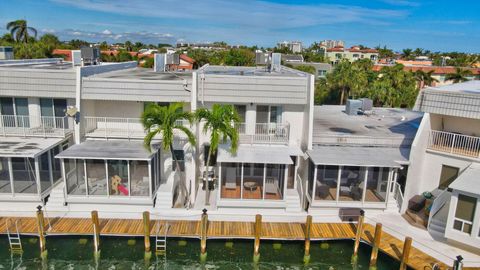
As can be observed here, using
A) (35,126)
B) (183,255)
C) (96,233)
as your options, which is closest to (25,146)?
(35,126)

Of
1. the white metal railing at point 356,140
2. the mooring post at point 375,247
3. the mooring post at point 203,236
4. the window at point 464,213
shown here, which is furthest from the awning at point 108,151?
the window at point 464,213

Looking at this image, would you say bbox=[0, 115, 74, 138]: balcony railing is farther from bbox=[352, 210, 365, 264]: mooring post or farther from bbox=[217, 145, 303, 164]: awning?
bbox=[352, 210, 365, 264]: mooring post

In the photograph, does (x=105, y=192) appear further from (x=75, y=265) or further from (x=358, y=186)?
(x=358, y=186)

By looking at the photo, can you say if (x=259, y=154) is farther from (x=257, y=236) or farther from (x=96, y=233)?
(x=96, y=233)

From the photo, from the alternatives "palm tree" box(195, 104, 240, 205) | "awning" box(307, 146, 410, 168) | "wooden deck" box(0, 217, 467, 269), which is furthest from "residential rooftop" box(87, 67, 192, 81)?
"awning" box(307, 146, 410, 168)

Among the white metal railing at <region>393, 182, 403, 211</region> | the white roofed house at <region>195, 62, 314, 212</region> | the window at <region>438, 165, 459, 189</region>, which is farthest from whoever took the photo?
the white metal railing at <region>393, 182, 403, 211</region>
